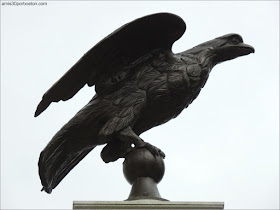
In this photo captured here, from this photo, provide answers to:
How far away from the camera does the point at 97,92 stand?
465 cm

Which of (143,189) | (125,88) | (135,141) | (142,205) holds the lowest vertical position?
(142,205)

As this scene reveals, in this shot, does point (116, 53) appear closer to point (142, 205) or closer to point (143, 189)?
point (143, 189)

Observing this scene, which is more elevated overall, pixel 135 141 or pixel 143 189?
pixel 135 141

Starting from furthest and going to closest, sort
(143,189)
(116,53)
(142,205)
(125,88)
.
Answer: (116,53), (125,88), (143,189), (142,205)

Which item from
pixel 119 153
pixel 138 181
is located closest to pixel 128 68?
pixel 119 153

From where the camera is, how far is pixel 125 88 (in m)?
4.62

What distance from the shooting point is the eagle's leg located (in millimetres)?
4196

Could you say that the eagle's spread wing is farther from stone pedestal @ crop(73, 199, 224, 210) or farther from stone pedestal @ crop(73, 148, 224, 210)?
stone pedestal @ crop(73, 199, 224, 210)

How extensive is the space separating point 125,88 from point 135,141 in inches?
21.1

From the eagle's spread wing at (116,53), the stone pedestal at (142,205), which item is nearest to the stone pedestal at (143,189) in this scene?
the stone pedestal at (142,205)

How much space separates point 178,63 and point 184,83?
0.24 meters

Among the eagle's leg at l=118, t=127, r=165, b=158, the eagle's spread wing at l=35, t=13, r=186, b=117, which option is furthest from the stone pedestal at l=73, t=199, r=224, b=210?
the eagle's spread wing at l=35, t=13, r=186, b=117

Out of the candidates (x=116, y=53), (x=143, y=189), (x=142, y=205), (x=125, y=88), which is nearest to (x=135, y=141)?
(x=143, y=189)

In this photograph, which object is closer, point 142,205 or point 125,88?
point 142,205
